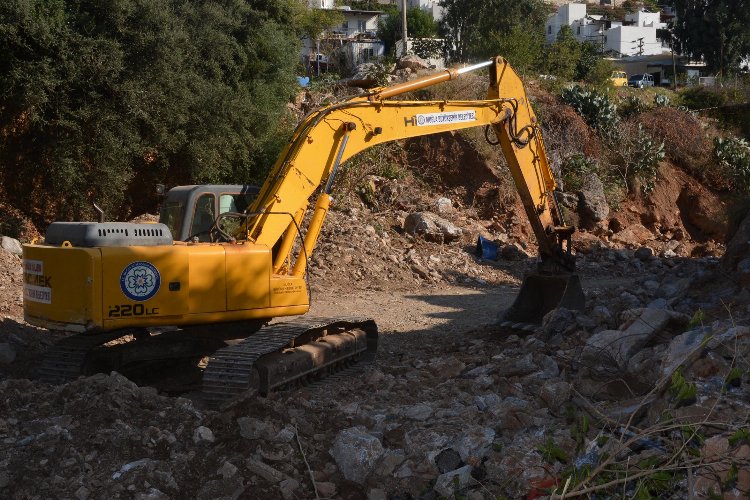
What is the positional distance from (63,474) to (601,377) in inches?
171

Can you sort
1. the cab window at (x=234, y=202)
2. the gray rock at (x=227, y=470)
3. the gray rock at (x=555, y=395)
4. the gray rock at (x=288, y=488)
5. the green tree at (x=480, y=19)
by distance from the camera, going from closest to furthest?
the gray rock at (x=288, y=488)
the gray rock at (x=227, y=470)
the gray rock at (x=555, y=395)
the cab window at (x=234, y=202)
the green tree at (x=480, y=19)

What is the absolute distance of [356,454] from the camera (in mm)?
6035

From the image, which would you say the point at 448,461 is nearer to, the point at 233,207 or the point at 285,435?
the point at 285,435

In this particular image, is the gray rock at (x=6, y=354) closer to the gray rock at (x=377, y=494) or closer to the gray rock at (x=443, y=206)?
the gray rock at (x=377, y=494)

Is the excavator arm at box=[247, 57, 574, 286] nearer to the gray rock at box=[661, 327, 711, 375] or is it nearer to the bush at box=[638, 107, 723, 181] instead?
the gray rock at box=[661, 327, 711, 375]

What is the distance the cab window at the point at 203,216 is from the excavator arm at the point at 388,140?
543 millimetres

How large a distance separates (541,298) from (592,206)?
11344 mm

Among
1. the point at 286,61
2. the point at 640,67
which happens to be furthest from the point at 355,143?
the point at 640,67

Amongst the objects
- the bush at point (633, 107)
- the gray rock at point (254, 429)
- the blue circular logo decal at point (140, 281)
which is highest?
the bush at point (633, 107)

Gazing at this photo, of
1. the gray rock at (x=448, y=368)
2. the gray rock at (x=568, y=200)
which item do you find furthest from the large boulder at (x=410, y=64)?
the gray rock at (x=448, y=368)

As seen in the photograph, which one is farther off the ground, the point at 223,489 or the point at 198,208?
the point at 198,208

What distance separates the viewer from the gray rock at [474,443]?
19.2ft

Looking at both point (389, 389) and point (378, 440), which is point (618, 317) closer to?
point (389, 389)

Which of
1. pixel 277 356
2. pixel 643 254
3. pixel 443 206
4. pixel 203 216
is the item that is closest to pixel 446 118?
pixel 203 216
